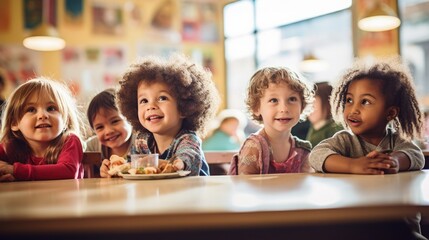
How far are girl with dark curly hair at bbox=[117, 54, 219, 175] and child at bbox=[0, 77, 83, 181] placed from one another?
0.81ft

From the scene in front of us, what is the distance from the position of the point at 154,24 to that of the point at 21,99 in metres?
7.07

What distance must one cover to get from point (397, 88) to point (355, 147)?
262mm

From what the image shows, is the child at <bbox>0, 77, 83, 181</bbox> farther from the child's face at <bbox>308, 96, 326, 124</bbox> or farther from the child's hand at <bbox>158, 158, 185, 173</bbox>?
the child's face at <bbox>308, 96, 326, 124</bbox>

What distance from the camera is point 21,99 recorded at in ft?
5.74

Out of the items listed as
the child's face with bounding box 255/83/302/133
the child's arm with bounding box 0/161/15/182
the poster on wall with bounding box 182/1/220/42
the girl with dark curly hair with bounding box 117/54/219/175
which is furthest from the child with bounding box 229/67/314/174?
the poster on wall with bounding box 182/1/220/42

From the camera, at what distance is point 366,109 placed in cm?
158

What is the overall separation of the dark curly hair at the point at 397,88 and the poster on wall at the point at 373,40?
4.56m

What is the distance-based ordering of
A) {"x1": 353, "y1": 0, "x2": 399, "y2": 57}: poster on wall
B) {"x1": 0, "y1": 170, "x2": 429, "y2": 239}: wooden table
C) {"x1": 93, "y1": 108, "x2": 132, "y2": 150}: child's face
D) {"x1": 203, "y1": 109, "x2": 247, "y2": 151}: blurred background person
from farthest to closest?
1. {"x1": 353, "y1": 0, "x2": 399, "y2": 57}: poster on wall
2. {"x1": 203, "y1": 109, "x2": 247, "y2": 151}: blurred background person
3. {"x1": 93, "y1": 108, "x2": 132, "y2": 150}: child's face
4. {"x1": 0, "y1": 170, "x2": 429, "y2": 239}: wooden table

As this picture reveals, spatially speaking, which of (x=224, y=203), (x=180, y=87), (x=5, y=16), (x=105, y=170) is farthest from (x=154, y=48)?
(x=224, y=203)

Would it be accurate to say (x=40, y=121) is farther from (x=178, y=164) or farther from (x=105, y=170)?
(x=178, y=164)

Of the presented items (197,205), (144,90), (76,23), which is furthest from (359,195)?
(76,23)

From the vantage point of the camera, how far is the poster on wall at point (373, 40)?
6.15m

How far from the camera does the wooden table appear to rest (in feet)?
2.20

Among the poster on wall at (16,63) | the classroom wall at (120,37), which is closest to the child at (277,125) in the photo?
the classroom wall at (120,37)
